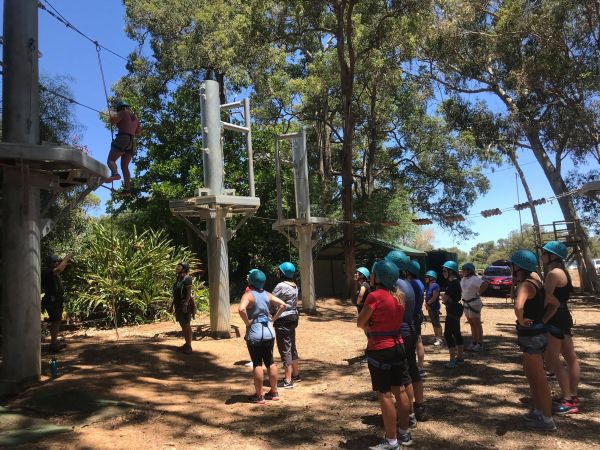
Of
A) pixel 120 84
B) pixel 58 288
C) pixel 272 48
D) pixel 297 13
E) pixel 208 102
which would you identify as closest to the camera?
pixel 58 288

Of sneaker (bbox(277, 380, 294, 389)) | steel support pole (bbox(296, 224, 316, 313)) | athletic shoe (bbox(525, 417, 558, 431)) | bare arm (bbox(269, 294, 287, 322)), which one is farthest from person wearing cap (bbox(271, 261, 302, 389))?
steel support pole (bbox(296, 224, 316, 313))

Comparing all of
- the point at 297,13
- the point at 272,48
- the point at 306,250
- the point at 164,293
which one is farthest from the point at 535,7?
the point at 164,293

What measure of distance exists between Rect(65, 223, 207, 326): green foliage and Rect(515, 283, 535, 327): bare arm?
30.2 ft

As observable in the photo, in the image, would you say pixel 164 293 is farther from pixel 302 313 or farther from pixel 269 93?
pixel 269 93

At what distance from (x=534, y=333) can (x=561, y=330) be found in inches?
34.7

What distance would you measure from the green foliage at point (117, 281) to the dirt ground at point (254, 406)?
2530 mm

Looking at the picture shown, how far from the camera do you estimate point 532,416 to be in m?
4.65

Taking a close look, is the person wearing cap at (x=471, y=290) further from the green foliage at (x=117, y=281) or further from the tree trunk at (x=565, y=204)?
the tree trunk at (x=565, y=204)

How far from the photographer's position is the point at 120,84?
23.7 metres

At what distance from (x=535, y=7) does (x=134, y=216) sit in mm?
18202

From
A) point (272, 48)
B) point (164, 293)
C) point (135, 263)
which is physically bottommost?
point (164, 293)

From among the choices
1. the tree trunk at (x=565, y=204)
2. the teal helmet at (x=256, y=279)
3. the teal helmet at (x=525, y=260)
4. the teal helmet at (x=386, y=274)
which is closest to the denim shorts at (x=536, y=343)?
the teal helmet at (x=525, y=260)

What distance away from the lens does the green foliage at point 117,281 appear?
1166 cm

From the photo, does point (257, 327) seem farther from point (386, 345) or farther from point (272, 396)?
point (386, 345)
